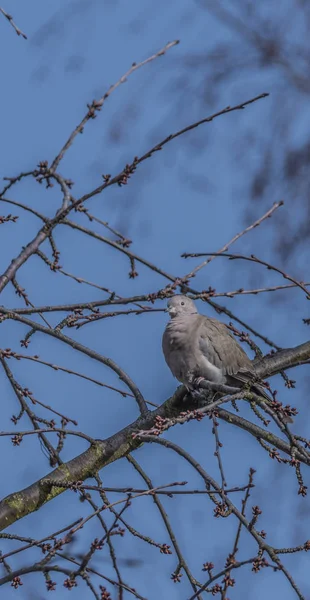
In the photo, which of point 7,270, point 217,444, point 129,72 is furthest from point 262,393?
point 129,72

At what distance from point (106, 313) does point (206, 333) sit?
1544 mm

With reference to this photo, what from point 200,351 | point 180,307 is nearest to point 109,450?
point 200,351

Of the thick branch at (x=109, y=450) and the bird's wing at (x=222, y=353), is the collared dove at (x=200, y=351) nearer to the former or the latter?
the bird's wing at (x=222, y=353)

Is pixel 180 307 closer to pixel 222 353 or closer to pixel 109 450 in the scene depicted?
pixel 222 353

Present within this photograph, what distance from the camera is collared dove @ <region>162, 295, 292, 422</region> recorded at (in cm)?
486

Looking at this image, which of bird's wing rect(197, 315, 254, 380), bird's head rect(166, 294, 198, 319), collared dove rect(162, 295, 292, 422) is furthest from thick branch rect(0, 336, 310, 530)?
bird's head rect(166, 294, 198, 319)

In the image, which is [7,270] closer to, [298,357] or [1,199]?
[1,199]

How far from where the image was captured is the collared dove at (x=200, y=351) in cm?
486

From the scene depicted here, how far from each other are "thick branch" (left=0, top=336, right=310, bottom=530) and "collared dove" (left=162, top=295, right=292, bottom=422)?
39cm

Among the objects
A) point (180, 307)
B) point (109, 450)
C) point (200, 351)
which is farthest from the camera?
point (180, 307)

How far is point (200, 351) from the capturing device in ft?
16.2

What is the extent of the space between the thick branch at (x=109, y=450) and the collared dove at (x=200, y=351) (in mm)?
392

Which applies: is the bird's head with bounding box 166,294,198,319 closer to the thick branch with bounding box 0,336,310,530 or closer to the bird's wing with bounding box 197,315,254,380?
the bird's wing with bounding box 197,315,254,380

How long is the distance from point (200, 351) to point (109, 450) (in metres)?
0.96
